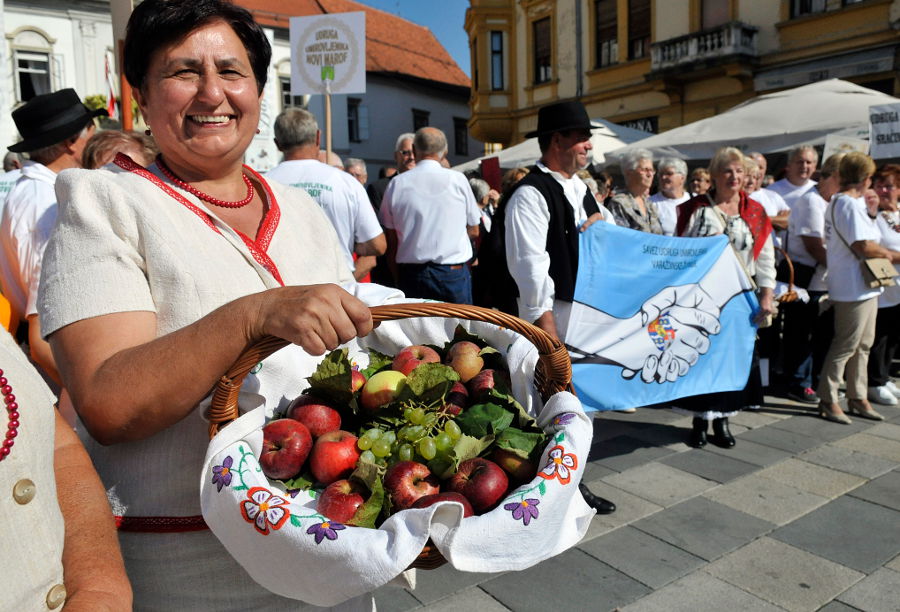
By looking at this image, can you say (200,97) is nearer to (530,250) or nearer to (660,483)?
(530,250)

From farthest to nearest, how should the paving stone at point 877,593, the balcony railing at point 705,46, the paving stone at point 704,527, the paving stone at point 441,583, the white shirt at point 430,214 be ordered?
the balcony railing at point 705,46, the white shirt at point 430,214, the paving stone at point 704,527, the paving stone at point 441,583, the paving stone at point 877,593

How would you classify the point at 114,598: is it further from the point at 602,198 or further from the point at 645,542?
the point at 602,198

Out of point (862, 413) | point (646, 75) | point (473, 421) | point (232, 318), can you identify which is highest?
point (646, 75)

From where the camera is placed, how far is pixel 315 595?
42.1 inches

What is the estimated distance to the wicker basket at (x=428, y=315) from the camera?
1084 millimetres

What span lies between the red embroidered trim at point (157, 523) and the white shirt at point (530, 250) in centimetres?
261

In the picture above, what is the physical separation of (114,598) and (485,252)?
3.45 m

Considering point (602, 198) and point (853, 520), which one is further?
point (602, 198)

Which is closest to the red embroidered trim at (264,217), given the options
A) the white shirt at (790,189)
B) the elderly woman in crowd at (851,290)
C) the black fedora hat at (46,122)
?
the black fedora hat at (46,122)

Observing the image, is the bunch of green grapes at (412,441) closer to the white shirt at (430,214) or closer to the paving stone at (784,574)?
the paving stone at (784,574)

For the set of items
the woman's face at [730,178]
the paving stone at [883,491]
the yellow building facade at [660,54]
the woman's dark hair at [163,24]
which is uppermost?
the yellow building facade at [660,54]

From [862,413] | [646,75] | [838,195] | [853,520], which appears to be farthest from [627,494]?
[646,75]

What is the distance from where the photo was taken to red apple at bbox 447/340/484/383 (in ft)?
4.75

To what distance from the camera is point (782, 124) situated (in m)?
8.90
